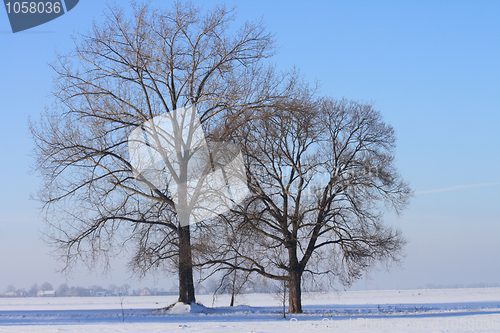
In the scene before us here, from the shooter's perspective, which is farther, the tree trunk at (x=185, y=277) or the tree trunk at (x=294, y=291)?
the tree trunk at (x=294, y=291)

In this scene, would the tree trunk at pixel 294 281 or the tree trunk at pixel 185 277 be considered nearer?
the tree trunk at pixel 185 277

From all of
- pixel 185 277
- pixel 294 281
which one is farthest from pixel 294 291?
pixel 185 277

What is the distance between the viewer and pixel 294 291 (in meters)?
20.1

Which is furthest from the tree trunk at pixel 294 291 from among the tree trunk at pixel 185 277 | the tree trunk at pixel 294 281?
the tree trunk at pixel 185 277

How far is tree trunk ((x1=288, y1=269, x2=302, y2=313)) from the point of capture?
65.2ft

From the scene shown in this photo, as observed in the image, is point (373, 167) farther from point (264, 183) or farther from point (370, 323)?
point (370, 323)

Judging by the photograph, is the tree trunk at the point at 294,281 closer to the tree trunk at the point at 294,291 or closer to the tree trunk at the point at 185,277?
the tree trunk at the point at 294,291

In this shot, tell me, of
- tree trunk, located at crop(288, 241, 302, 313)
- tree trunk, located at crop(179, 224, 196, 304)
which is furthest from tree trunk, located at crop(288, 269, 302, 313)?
tree trunk, located at crop(179, 224, 196, 304)

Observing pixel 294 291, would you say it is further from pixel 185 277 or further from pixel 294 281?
pixel 185 277

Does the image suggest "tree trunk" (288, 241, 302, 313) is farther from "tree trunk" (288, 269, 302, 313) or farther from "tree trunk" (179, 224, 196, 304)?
"tree trunk" (179, 224, 196, 304)

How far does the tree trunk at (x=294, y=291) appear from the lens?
65.2ft

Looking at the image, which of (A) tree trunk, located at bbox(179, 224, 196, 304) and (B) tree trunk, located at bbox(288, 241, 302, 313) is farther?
(B) tree trunk, located at bbox(288, 241, 302, 313)

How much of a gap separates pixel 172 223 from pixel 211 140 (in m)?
4.47

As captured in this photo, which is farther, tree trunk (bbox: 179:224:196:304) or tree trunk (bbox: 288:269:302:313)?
tree trunk (bbox: 288:269:302:313)
